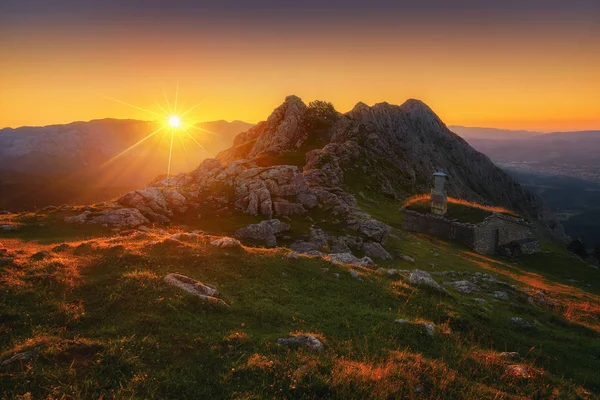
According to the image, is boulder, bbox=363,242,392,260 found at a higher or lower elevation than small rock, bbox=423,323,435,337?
lower

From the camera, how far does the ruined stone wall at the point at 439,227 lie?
1812 inches

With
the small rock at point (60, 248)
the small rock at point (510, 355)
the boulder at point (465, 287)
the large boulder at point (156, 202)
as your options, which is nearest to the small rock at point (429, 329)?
the small rock at point (510, 355)

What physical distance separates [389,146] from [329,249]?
87.4 m

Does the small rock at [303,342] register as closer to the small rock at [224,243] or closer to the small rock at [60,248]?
the small rock at [224,243]

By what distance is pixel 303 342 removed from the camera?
37.4ft

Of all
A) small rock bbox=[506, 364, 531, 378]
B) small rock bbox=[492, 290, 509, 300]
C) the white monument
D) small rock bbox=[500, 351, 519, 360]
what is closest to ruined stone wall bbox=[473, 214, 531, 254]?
the white monument

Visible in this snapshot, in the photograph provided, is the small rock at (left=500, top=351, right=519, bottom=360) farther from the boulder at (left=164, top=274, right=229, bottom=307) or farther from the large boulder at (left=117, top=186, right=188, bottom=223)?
the large boulder at (left=117, top=186, right=188, bottom=223)

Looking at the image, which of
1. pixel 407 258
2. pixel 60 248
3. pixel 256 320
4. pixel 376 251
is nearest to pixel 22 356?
pixel 256 320

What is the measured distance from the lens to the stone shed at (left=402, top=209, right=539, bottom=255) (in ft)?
149

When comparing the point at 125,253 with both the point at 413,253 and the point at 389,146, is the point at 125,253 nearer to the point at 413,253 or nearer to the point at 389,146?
the point at 413,253

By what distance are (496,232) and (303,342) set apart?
45261 mm

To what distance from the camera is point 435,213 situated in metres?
50.5

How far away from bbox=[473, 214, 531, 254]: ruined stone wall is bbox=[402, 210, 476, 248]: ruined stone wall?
111 cm

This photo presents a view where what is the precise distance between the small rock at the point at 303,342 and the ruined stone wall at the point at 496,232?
41.4 metres
